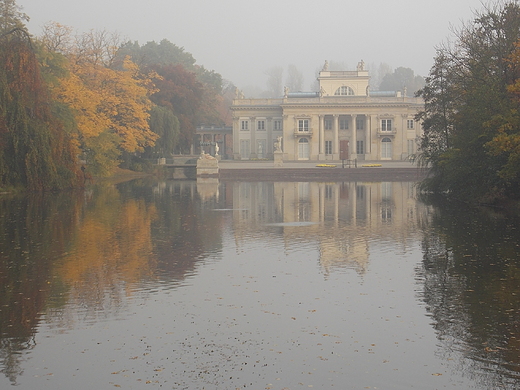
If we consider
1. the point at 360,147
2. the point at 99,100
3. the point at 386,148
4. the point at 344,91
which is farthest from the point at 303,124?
the point at 99,100

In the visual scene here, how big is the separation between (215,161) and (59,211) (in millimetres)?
40188

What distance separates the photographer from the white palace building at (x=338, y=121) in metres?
91.4

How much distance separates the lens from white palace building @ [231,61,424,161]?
91.4 metres

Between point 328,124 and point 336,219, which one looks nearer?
point 336,219

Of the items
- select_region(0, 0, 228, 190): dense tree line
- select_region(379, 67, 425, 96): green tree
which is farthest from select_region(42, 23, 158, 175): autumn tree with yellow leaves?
select_region(379, 67, 425, 96): green tree

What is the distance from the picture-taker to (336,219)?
78.3ft

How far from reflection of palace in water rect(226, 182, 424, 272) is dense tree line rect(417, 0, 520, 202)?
8.35ft

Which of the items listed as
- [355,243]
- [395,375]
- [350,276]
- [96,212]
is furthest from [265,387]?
[96,212]

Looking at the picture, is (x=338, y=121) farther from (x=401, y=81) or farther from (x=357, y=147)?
(x=401, y=81)

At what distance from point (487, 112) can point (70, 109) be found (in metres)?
24.9

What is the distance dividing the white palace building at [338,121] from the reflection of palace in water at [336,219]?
55.9 meters

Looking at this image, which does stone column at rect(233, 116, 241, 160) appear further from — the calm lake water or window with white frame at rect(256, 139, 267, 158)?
the calm lake water

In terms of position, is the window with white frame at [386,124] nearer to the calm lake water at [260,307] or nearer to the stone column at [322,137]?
the stone column at [322,137]

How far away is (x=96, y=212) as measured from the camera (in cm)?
2606
